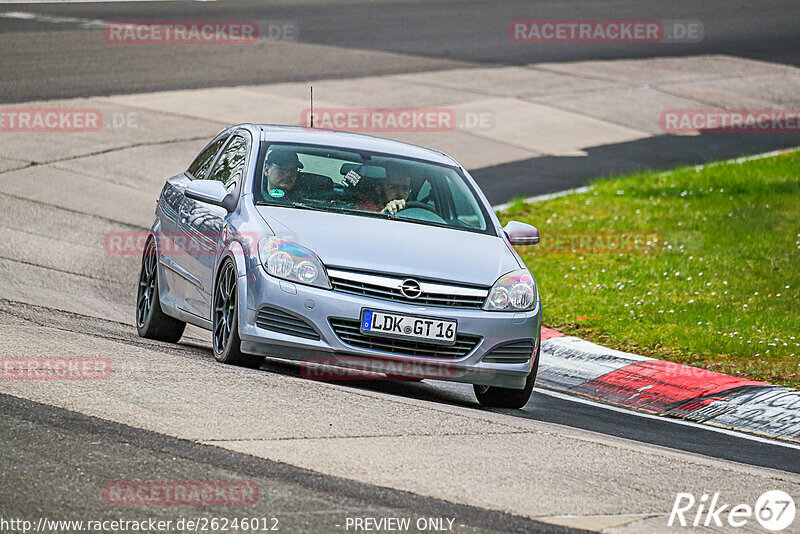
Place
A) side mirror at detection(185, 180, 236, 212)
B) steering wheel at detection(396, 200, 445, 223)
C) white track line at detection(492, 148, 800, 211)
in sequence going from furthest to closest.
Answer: white track line at detection(492, 148, 800, 211), steering wheel at detection(396, 200, 445, 223), side mirror at detection(185, 180, 236, 212)

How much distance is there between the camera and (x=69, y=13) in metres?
30.6

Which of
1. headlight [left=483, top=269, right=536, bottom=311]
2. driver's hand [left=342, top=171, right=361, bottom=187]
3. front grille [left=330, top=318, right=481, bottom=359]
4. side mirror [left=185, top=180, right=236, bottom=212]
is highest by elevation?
driver's hand [left=342, top=171, right=361, bottom=187]

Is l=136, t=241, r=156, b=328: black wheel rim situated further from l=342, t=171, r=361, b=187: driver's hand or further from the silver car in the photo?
l=342, t=171, r=361, b=187: driver's hand

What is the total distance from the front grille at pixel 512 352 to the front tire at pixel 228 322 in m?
1.45

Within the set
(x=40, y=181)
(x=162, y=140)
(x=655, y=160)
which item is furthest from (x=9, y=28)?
(x=655, y=160)

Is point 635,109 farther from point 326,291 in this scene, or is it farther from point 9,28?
point 326,291

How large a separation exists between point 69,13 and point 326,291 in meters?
25.1

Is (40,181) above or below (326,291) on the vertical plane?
below

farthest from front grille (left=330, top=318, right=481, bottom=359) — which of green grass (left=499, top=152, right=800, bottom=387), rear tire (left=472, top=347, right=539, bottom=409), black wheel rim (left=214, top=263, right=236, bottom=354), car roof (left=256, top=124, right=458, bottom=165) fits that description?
green grass (left=499, top=152, right=800, bottom=387)

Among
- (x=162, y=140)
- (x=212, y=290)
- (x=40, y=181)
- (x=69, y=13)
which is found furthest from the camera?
(x=69, y=13)

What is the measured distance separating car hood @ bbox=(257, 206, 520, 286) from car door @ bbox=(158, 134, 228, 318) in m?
1.09

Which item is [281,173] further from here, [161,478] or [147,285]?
[161,478]

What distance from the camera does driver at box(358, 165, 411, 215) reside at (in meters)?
8.52

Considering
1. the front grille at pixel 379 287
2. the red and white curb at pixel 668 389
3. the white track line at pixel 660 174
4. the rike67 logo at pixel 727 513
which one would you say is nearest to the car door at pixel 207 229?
the front grille at pixel 379 287
